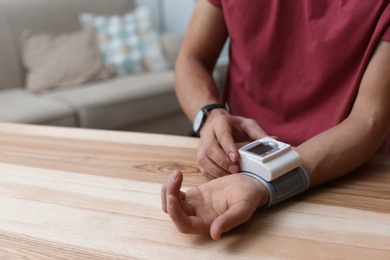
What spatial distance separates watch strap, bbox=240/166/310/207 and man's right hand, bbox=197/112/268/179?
1.4 inches

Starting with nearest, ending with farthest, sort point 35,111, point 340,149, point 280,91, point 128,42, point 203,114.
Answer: point 340,149 < point 203,114 < point 280,91 < point 35,111 < point 128,42

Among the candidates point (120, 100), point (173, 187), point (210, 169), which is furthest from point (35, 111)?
point (173, 187)

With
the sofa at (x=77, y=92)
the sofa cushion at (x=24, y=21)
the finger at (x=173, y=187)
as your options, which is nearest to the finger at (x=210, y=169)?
the finger at (x=173, y=187)

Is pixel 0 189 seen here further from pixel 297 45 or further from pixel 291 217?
pixel 297 45

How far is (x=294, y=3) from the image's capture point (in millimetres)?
1144

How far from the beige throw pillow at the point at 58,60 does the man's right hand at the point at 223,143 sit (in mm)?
2252

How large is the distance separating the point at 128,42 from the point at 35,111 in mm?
995

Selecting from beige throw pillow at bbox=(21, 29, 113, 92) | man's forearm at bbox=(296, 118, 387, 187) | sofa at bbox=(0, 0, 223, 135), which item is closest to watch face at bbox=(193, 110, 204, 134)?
man's forearm at bbox=(296, 118, 387, 187)

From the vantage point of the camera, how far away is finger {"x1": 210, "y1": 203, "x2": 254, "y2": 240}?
0.67 meters

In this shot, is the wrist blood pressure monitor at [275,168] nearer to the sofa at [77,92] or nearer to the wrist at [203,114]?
the wrist at [203,114]

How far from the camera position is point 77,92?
2.92 m

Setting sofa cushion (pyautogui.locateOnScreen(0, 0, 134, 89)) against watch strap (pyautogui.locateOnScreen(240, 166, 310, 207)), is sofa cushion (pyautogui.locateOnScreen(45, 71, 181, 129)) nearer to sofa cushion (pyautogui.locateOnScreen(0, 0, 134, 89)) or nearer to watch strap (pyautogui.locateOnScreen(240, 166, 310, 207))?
sofa cushion (pyautogui.locateOnScreen(0, 0, 134, 89))

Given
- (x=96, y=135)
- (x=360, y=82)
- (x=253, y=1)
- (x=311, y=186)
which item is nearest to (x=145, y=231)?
(x=311, y=186)

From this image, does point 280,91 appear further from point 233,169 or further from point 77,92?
point 77,92
